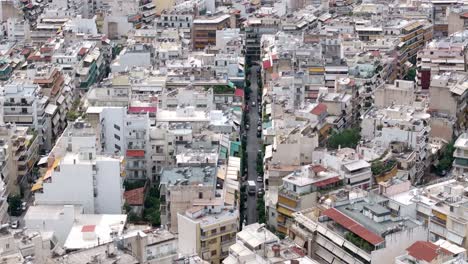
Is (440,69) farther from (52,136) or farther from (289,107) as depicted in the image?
(52,136)

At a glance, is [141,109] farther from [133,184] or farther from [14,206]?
[14,206]

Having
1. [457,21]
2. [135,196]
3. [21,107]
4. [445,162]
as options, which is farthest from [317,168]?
[457,21]

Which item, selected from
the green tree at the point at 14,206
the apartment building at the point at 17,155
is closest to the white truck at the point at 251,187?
the green tree at the point at 14,206

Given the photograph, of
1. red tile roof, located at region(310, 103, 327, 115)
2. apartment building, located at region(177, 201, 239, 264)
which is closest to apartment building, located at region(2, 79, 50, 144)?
red tile roof, located at region(310, 103, 327, 115)

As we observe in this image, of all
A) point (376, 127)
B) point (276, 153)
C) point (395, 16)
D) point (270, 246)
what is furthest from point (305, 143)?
point (395, 16)

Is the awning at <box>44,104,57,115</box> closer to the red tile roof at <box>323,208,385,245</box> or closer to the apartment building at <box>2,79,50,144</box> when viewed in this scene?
the apartment building at <box>2,79,50,144</box>

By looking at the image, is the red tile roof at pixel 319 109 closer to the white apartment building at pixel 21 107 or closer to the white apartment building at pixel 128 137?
the white apartment building at pixel 128 137
